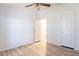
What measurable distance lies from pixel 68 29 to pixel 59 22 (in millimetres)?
165

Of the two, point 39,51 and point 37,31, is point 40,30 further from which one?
point 39,51

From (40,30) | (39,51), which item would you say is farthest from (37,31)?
(39,51)

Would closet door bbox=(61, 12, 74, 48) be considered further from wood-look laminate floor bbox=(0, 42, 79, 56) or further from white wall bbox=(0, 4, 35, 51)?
white wall bbox=(0, 4, 35, 51)

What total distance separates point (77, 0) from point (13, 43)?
1084mm

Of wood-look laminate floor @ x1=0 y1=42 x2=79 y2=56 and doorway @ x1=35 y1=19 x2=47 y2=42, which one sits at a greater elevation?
doorway @ x1=35 y1=19 x2=47 y2=42

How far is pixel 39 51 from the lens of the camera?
164 cm

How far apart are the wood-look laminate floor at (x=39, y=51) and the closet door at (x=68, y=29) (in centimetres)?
11

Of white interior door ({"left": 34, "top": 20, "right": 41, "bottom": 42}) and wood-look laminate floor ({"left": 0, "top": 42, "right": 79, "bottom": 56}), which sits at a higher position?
white interior door ({"left": 34, "top": 20, "right": 41, "bottom": 42})

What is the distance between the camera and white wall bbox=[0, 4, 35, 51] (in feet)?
5.36

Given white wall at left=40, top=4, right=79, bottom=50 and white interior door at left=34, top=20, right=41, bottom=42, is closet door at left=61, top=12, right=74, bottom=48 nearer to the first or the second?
white wall at left=40, top=4, right=79, bottom=50

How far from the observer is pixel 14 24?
167 cm

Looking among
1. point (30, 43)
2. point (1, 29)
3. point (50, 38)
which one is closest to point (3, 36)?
point (1, 29)

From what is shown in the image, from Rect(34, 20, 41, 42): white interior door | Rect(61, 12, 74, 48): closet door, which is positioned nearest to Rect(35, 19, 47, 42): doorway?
Rect(34, 20, 41, 42): white interior door

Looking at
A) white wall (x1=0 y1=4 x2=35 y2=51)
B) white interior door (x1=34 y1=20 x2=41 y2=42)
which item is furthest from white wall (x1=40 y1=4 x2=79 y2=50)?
white wall (x1=0 y1=4 x2=35 y2=51)
